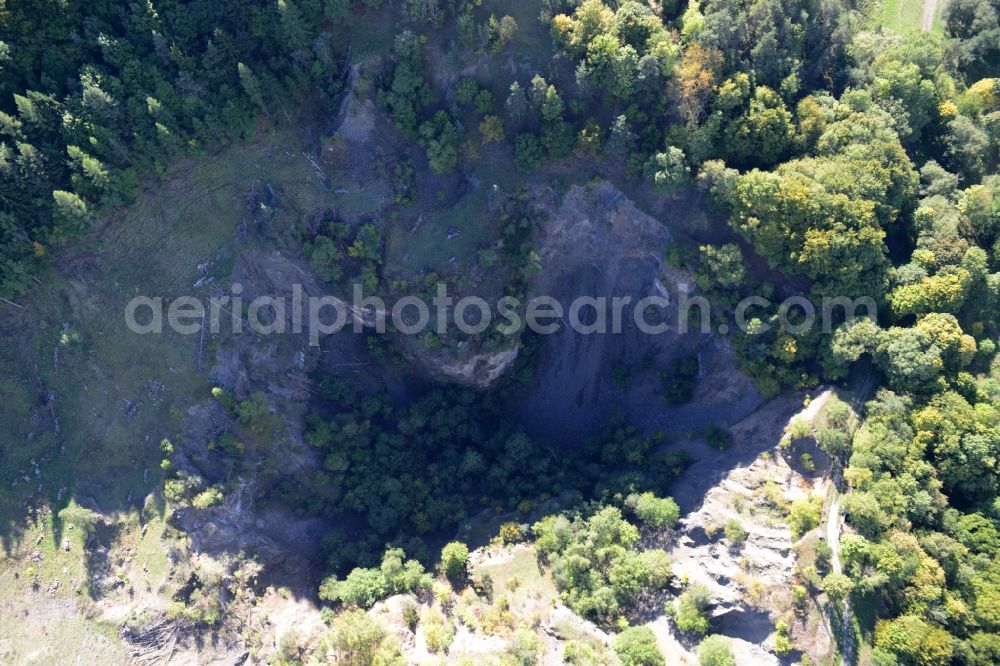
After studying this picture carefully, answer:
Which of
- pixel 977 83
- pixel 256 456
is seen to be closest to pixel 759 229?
pixel 977 83

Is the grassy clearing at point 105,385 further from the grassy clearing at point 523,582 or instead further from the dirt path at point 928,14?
the dirt path at point 928,14

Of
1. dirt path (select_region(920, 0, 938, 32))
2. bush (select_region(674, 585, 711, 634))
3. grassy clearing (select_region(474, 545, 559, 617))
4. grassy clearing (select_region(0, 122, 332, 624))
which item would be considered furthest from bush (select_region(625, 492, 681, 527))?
dirt path (select_region(920, 0, 938, 32))

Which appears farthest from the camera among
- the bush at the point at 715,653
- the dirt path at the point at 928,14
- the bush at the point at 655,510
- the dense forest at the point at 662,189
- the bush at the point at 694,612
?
the dirt path at the point at 928,14

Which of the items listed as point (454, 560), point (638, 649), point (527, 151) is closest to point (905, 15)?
point (527, 151)

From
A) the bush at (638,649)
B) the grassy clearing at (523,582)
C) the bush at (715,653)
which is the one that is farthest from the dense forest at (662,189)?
the bush at (715,653)

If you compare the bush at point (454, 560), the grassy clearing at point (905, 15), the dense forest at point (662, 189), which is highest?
the grassy clearing at point (905, 15)

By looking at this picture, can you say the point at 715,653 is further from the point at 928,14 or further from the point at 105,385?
the point at 928,14

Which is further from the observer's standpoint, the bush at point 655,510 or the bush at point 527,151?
the bush at point 527,151
